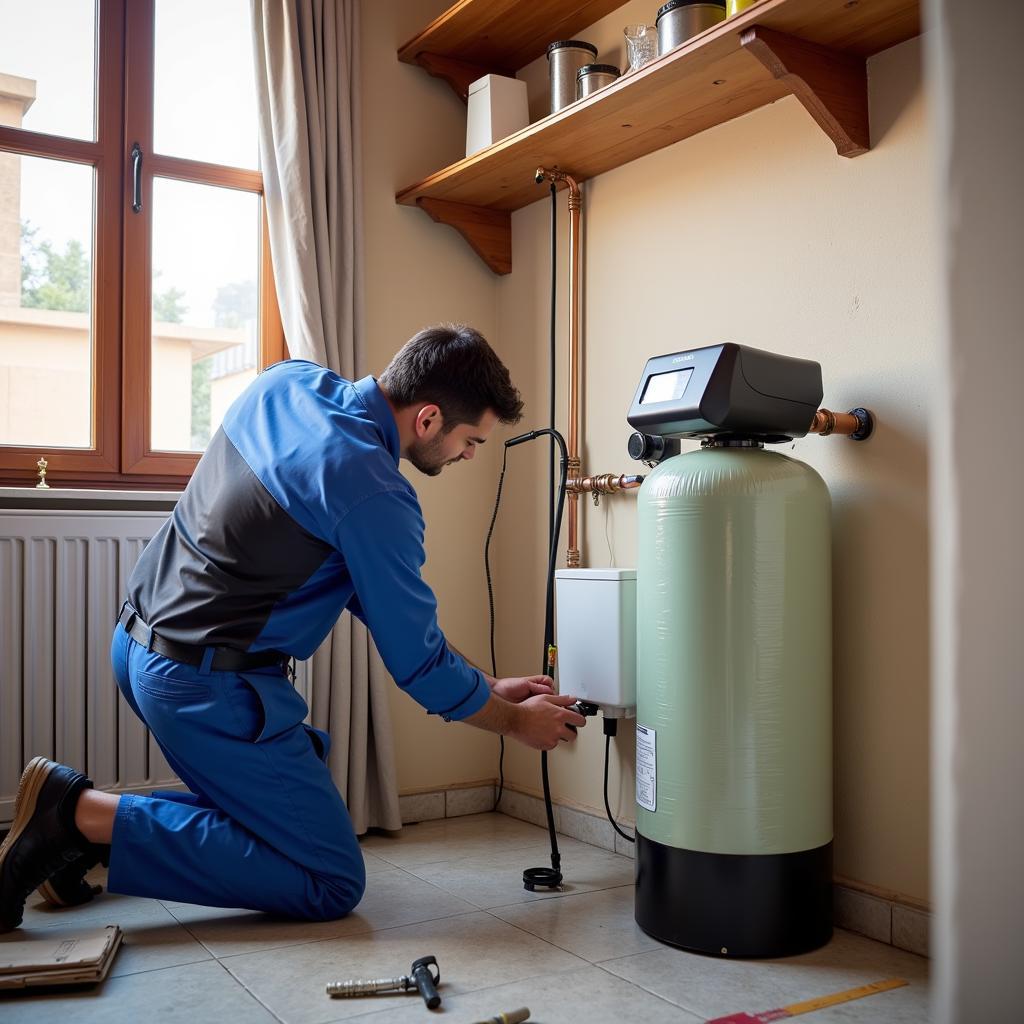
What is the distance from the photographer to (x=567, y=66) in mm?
2787

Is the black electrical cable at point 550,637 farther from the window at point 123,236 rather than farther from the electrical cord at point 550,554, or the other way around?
the window at point 123,236

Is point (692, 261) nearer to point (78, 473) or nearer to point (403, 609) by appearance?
point (403, 609)

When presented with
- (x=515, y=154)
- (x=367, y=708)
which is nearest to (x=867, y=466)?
(x=515, y=154)

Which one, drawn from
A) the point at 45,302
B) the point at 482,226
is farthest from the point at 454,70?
the point at 45,302

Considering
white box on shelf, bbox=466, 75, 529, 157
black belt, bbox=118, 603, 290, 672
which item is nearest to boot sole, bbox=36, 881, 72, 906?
black belt, bbox=118, 603, 290, 672

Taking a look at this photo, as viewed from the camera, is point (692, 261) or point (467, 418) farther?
point (692, 261)

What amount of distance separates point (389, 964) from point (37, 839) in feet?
2.45

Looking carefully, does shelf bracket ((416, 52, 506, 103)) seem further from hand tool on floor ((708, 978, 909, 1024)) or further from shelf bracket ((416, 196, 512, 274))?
hand tool on floor ((708, 978, 909, 1024))

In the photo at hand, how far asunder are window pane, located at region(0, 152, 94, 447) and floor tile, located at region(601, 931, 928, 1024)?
2.05 m

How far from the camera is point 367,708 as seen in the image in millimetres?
2990

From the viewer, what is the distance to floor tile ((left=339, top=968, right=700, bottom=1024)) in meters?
1.69

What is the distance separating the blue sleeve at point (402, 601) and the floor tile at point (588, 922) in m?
0.49

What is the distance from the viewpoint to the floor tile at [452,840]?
2758mm

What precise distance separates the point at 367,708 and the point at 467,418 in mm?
1110
